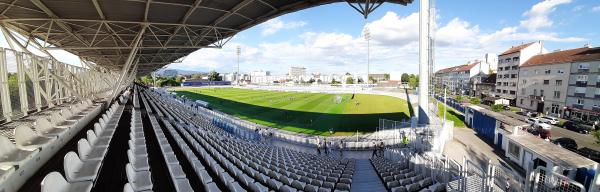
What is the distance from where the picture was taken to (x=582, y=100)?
34.7m

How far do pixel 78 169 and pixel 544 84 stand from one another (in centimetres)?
5433

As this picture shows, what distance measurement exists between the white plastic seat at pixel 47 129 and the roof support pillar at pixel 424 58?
66.5ft

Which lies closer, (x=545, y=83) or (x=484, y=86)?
(x=545, y=83)

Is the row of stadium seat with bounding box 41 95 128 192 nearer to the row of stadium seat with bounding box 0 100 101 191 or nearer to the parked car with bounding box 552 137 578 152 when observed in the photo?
the row of stadium seat with bounding box 0 100 101 191

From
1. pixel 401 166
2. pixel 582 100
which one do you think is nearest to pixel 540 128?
pixel 582 100

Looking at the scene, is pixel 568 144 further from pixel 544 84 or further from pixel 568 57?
pixel 544 84

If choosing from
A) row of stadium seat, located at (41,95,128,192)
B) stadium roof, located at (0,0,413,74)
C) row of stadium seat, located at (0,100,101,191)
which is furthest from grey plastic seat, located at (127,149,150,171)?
stadium roof, located at (0,0,413,74)

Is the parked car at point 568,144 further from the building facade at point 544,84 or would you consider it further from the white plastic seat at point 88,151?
the white plastic seat at point 88,151

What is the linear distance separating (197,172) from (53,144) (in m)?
3.24

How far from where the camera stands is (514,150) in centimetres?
1911

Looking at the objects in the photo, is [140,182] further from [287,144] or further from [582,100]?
[582,100]

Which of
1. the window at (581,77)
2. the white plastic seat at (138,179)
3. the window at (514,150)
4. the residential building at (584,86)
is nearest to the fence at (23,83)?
the white plastic seat at (138,179)

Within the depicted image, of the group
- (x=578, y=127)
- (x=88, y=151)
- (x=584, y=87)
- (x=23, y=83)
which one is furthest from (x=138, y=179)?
(x=584, y=87)

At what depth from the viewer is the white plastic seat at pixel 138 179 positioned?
390cm
